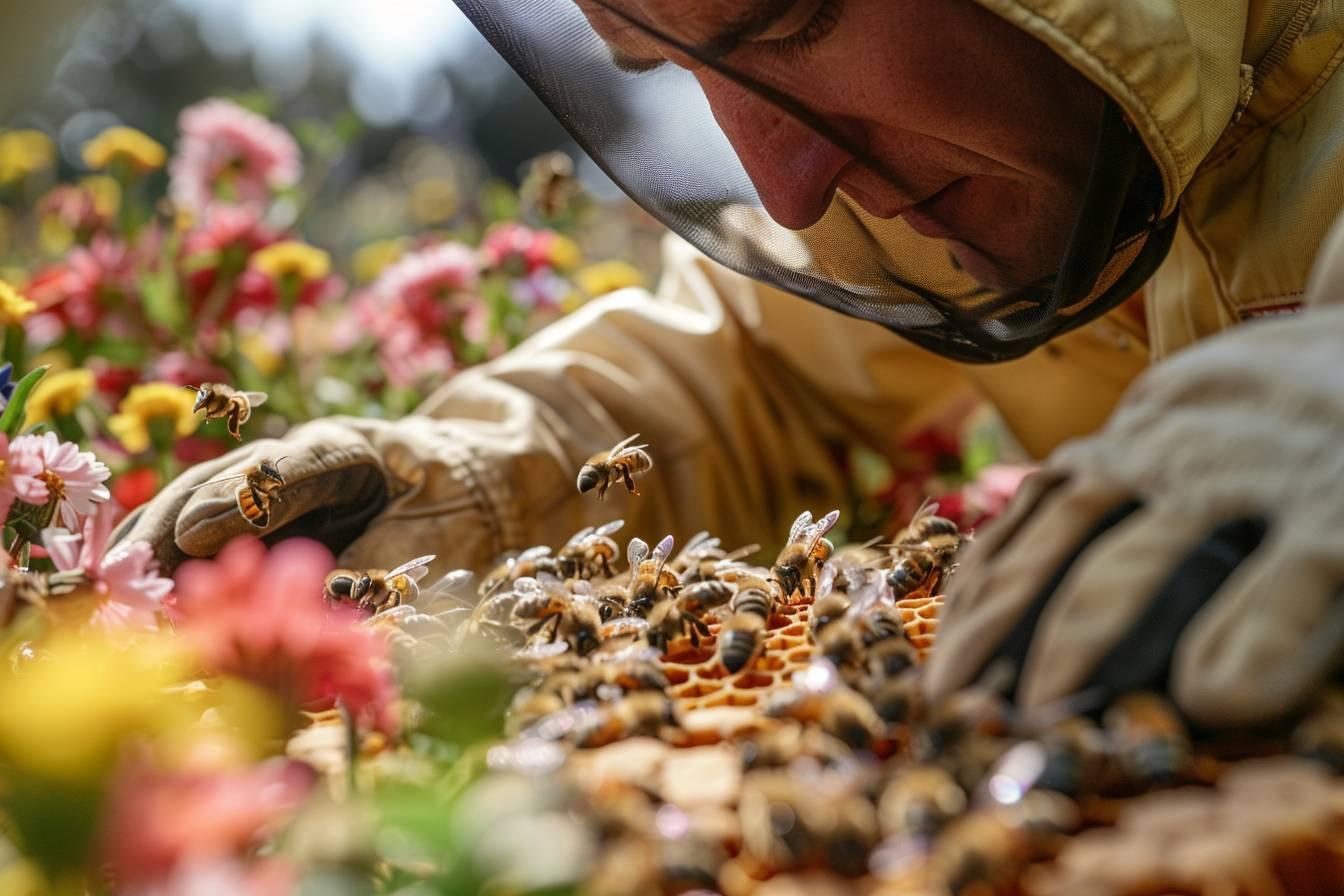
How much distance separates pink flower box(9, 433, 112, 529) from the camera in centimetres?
59

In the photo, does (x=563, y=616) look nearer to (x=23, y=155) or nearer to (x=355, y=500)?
(x=355, y=500)

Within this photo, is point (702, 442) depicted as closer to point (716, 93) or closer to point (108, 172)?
point (716, 93)

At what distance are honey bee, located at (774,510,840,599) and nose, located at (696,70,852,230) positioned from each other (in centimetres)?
26

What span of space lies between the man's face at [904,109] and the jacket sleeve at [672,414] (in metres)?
0.35

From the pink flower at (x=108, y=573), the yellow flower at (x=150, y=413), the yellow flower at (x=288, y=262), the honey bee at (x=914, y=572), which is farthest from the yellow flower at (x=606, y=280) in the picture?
the pink flower at (x=108, y=573)

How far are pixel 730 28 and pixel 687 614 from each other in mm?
365

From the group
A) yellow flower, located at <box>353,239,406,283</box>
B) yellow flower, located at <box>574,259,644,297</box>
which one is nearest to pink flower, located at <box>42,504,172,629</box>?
yellow flower, located at <box>574,259,644,297</box>

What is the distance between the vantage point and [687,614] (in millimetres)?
575

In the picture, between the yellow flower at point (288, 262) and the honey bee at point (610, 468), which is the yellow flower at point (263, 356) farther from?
the honey bee at point (610, 468)

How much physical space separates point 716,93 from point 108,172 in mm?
1039

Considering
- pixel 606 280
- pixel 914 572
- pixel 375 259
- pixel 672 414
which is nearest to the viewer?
pixel 914 572

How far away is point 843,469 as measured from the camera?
4.60 ft

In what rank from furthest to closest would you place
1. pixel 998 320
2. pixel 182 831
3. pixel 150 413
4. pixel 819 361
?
pixel 819 361
pixel 150 413
pixel 998 320
pixel 182 831

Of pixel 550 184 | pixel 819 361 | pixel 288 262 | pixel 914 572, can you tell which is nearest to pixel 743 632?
pixel 914 572
